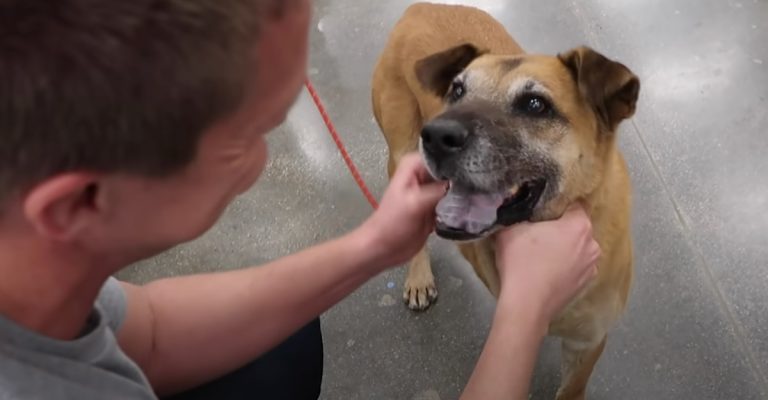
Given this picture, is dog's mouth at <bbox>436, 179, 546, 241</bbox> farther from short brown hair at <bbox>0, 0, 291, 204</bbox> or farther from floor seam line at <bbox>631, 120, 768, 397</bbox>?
floor seam line at <bbox>631, 120, 768, 397</bbox>

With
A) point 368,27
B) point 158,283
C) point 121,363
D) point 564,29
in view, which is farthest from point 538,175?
point 368,27

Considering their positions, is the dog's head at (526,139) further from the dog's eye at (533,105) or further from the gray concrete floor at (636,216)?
the gray concrete floor at (636,216)

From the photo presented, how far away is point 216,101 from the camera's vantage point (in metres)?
0.61

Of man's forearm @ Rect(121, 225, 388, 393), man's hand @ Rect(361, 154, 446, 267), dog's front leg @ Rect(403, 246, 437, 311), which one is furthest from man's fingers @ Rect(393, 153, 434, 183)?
dog's front leg @ Rect(403, 246, 437, 311)

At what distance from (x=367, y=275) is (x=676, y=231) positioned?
3.96ft

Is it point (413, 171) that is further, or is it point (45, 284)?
point (413, 171)

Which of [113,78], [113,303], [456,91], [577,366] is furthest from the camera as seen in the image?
[577,366]

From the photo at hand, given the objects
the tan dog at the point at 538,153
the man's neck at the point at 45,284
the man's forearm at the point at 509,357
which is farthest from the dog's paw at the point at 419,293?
the man's neck at the point at 45,284

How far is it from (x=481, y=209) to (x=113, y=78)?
36.5 inches

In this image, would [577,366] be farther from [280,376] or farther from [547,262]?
[280,376]

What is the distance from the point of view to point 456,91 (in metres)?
1.57

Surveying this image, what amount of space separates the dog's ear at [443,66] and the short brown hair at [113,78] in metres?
1.02

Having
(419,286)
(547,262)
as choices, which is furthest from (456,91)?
(419,286)

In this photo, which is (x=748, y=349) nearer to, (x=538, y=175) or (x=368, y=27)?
(x=538, y=175)
